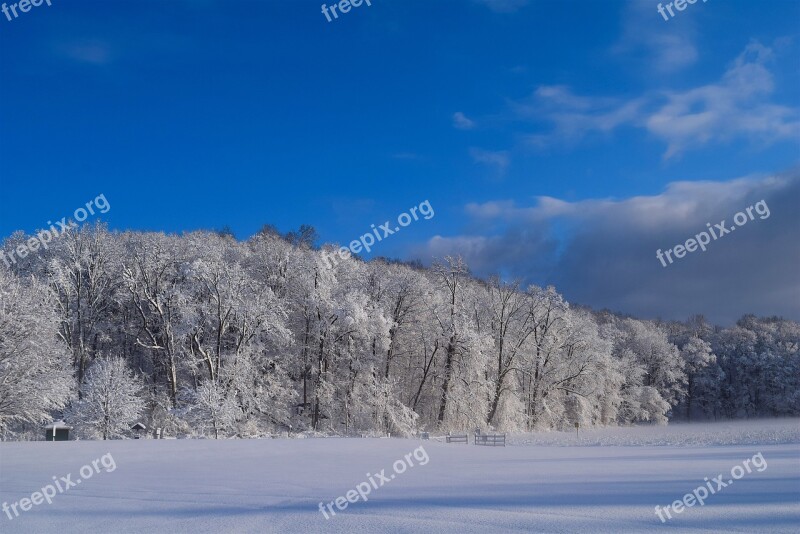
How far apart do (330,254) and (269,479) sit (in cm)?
3491

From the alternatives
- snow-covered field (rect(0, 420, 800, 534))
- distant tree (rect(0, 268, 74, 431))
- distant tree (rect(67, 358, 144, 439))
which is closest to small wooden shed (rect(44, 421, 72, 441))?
distant tree (rect(67, 358, 144, 439))

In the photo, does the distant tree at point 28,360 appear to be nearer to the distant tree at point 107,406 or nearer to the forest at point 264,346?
the forest at point 264,346

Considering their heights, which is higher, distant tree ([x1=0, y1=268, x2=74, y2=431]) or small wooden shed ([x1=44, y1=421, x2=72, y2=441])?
distant tree ([x1=0, y1=268, x2=74, y2=431])

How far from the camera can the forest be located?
117 feet

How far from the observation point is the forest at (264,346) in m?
35.8

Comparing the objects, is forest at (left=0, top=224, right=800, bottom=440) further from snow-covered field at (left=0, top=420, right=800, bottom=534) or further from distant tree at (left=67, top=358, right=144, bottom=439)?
snow-covered field at (left=0, top=420, right=800, bottom=534)

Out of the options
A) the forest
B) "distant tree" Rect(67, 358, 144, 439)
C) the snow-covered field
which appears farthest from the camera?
the forest

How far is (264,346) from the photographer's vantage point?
43.3m

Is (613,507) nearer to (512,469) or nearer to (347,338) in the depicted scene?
(512,469)

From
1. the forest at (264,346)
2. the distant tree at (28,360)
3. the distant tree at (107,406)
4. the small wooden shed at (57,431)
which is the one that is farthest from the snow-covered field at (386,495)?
the forest at (264,346)

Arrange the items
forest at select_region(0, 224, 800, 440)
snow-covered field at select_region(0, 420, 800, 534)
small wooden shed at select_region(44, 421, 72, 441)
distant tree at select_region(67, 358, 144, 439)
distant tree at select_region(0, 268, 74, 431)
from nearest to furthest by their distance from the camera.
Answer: snow-covered field at select_region(0, 420, 800, 534), small wooden shed at select_region(44, 421, 72, 441), distant tree at select_region(0, 268, 74, 431), distant tree at select_region(67, 358, 144, 439), forest at select_region(0, 224, 800, 440)

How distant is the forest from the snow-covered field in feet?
56.3

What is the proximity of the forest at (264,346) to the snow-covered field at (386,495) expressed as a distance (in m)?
17.2

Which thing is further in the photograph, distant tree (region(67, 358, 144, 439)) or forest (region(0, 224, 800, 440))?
forest (region(0, 224, 800, 440))
